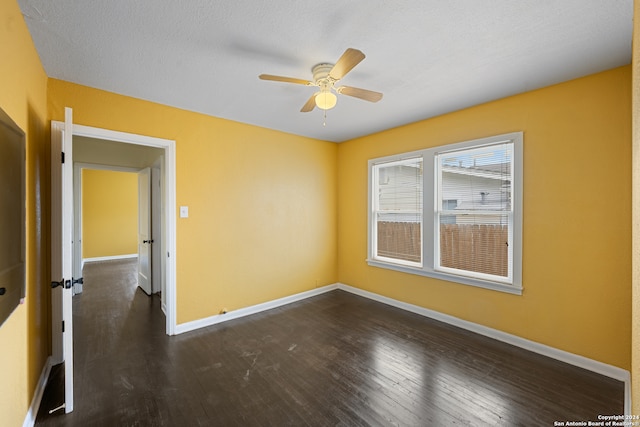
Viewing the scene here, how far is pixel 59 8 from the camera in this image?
5.31ft

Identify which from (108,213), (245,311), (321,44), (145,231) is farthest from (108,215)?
(321,44)

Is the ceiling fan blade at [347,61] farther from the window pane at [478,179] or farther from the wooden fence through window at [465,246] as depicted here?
the wooden fence through window at [465,246]

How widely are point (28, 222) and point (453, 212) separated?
3.91 metres

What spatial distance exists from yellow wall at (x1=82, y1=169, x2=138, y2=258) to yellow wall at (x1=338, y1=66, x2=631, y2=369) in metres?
8.78

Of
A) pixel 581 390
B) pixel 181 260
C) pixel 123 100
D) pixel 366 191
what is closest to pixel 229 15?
pixel 123 100

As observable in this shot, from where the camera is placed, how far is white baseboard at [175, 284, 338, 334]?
10.8 ft

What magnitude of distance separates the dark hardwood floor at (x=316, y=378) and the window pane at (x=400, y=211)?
995 mm

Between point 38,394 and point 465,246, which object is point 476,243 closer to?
point 465,246

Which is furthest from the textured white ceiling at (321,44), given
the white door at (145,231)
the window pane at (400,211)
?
the white door at (145,231)

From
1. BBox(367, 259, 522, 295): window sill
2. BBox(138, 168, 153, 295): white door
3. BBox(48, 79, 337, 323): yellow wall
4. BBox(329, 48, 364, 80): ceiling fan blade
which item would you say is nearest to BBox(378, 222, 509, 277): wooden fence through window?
BBox(367, 259, 522, 295): window sill

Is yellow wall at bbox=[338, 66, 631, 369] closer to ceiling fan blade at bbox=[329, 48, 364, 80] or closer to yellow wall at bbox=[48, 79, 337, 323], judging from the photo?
ceiling fan blade at bbox=[329, 48, 364, 80]

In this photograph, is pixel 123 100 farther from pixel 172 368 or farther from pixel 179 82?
pixel 172 368

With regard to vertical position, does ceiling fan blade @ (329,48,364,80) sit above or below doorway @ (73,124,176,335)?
above

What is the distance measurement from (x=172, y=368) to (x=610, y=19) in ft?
13.6
